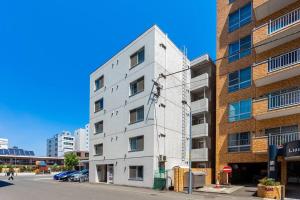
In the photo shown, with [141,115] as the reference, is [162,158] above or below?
below

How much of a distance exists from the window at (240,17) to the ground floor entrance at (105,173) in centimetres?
2097

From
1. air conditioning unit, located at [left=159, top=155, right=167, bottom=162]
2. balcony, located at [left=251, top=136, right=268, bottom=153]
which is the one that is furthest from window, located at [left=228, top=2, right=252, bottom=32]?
air conditioning unit, located at [left=159, top=155, right=167, bottom=162]

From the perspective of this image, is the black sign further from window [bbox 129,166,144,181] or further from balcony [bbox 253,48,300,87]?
window [bbox 129,166,144,181]

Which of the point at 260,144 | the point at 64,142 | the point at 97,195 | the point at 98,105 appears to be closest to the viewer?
the point at 97,195

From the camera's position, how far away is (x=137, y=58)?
35625mm

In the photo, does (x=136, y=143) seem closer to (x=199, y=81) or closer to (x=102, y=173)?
(x=102, y=173)

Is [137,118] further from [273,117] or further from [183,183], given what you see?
[273,117]

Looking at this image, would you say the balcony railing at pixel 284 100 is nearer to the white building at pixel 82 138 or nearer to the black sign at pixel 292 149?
the black sign at pixel 292 149

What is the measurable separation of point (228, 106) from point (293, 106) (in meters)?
8.14

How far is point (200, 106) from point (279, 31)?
13.2 metres

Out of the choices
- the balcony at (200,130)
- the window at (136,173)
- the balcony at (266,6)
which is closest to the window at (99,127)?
the window at (136,173)

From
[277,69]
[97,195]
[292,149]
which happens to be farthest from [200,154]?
[97,195]

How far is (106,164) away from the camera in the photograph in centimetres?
3925

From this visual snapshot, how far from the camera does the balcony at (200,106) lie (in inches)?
1455
